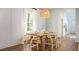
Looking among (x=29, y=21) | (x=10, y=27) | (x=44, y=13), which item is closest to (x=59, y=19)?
(x=44, y=13)

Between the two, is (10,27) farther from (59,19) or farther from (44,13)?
(59,19)

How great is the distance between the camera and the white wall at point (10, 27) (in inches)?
139

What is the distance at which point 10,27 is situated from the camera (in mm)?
3566

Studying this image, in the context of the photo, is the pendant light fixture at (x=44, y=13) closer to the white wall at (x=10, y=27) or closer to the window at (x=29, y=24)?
the window at (x=29, y=24)

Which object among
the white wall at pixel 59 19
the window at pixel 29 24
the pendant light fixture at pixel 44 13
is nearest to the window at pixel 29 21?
the window at pixel 29 24

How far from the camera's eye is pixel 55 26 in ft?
11.7

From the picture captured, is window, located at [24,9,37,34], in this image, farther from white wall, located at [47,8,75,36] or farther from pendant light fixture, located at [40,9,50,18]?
white wall, located at [47,8,75,36]

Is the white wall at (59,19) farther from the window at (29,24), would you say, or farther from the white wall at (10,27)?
the white wall at (10,27)

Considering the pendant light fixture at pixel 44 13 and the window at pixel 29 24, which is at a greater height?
the pendant light fixture at pixel 44 13

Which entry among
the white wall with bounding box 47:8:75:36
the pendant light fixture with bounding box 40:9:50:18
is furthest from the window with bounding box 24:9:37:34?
the white wall with bounding box 47:8:75:36

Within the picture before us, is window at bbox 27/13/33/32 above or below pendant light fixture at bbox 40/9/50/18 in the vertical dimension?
below

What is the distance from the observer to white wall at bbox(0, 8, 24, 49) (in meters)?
3.54

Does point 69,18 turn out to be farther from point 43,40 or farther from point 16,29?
point 16,29

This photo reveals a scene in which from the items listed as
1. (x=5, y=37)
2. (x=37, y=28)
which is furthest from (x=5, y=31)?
(x=37, y=28)
